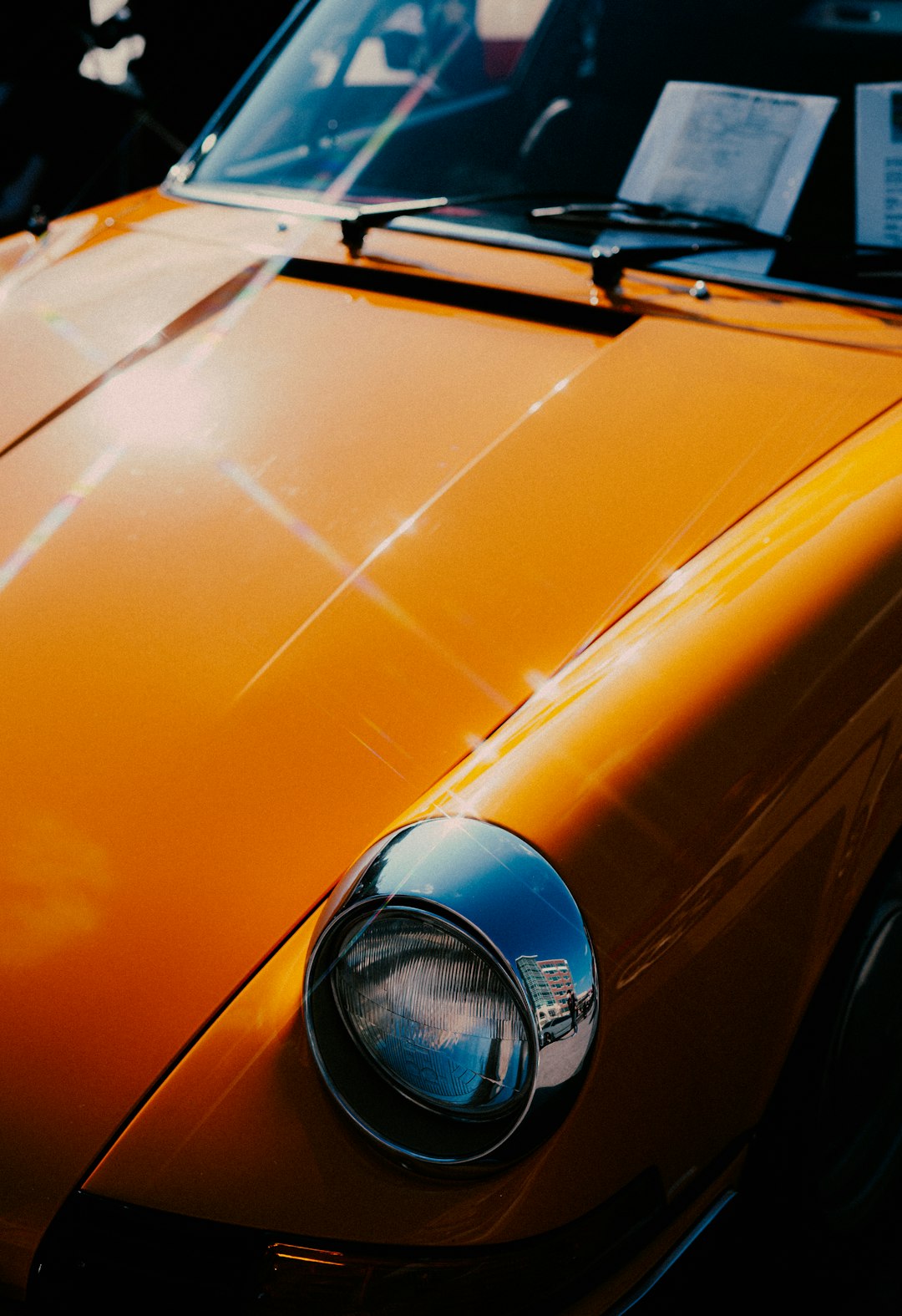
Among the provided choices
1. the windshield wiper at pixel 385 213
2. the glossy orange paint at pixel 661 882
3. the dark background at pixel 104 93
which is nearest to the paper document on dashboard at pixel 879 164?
the windshield wiper at pixel 385 213

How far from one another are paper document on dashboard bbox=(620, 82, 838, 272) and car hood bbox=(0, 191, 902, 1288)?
277mm

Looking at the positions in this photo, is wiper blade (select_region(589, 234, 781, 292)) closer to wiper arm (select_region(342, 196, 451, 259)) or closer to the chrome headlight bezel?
wiper arm (select_region(342, 196, 451, 259))

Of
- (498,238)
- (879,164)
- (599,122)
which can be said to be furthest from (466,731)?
(599,122)

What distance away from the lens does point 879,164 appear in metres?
2.02

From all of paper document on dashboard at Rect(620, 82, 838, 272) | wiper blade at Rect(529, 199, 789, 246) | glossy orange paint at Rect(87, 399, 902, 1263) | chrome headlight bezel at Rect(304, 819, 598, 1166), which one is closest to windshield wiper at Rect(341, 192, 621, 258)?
wiper blade at Rect(529, 199, 789, 246)

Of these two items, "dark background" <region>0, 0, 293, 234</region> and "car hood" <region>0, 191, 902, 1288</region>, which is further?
"dark background" <region>0, 0, 293, 234</region>

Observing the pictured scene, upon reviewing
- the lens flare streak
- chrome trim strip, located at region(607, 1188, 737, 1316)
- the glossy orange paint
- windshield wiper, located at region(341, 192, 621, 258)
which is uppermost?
the lens flare streak

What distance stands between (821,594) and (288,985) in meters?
0.75

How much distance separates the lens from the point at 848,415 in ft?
5.64

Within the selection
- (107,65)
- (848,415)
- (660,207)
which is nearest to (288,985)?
(848,415)

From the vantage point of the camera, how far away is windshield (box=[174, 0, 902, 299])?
2037 millimetres

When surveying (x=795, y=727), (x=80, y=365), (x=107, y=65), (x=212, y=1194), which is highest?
(x=107, y=65)

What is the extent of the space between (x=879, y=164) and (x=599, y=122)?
69 cm

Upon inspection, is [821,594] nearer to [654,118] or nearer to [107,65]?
[654,118]
